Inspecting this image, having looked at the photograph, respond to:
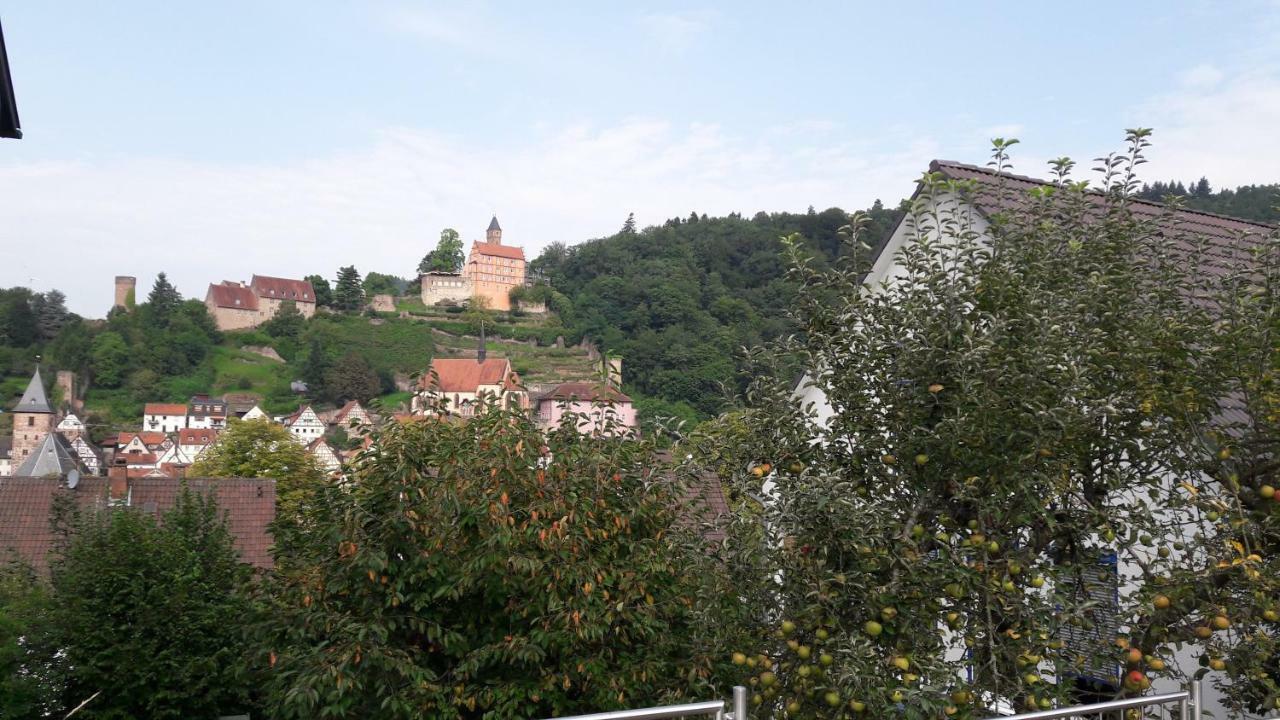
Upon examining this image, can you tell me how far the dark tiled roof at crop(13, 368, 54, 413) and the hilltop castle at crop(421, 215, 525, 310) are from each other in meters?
64.4

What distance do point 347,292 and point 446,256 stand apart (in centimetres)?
1748

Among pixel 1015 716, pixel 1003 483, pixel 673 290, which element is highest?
pixel 673 290

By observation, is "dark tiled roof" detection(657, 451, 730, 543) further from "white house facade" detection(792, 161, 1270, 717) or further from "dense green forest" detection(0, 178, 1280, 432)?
"dense green forest" detection(0, 178, 1280, 432)

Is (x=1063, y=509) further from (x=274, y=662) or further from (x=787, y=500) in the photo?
(x=274, y=662)

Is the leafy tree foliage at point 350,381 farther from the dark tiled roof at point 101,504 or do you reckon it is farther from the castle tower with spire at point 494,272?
the dark tiled roof at point 101,504

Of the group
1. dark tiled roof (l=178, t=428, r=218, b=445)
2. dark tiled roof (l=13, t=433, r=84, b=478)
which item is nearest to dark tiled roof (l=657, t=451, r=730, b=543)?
dark tiled roof (l=13, t=433, r=84, b=478)

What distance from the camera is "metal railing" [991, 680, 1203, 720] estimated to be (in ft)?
14.5

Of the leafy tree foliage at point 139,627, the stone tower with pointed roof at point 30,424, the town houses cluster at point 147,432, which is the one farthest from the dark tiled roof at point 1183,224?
the stone tower with pointed roof at point 30,424

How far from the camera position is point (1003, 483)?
16.4 ft

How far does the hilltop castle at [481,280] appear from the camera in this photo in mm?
167500

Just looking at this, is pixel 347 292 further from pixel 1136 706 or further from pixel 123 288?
pixel 1136 706

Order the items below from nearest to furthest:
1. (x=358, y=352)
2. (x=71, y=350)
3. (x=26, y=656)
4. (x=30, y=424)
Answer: (x=26, y=656) → (x=30, y=424) → (x=71, y=350) → (x=358, y=352)

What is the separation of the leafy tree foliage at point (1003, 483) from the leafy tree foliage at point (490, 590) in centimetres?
88

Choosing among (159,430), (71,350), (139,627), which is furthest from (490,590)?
(71,350)
